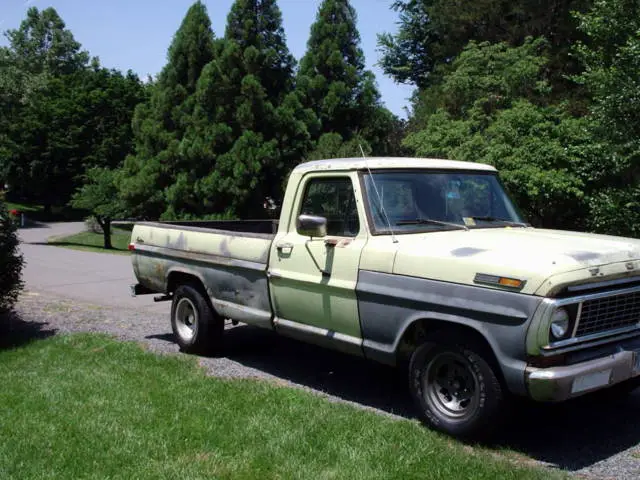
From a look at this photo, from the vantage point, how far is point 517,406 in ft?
18.8

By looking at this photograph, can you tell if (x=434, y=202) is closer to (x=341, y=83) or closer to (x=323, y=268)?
(x=323, y=268)

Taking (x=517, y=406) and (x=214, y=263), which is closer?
(x=517, y=406)

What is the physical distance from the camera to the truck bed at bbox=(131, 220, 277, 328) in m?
6.57

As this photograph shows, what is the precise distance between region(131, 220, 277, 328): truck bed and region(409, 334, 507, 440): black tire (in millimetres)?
1895

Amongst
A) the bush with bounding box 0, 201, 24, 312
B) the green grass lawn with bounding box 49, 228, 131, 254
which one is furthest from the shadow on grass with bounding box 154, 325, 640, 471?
the green grass lawn with bounding box 49, 228, 131, 254

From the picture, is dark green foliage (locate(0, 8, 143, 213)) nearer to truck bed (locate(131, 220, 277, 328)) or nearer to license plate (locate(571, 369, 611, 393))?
truck bed (locate(131, 220, 277, 328))

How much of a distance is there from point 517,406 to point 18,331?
6607 mm

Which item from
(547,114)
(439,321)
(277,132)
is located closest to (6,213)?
(439,321)

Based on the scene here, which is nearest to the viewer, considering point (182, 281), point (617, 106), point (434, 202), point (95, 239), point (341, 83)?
point (434, 202)

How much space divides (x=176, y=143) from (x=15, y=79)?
36.8 meters

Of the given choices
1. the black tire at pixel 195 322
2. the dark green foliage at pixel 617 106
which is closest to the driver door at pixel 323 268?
the black tire at pixel 195 322

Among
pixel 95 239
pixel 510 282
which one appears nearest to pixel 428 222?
pixel 510 282

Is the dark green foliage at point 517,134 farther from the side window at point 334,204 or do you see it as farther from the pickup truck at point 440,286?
the side window at point 334,204

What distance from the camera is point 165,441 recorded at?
16.0 feet
